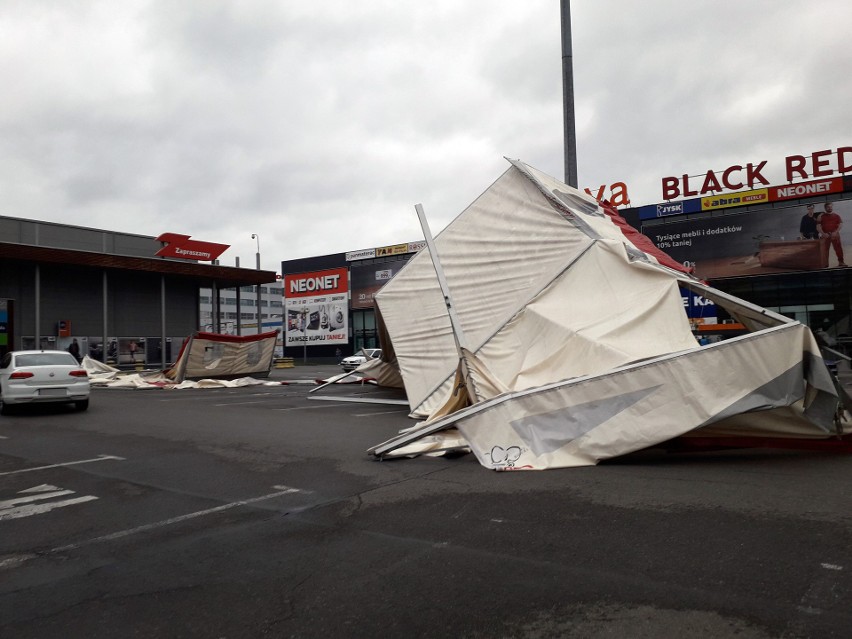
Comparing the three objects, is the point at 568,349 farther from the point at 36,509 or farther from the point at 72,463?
the point at 72,463

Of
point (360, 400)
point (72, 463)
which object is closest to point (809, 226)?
point (360, 400)

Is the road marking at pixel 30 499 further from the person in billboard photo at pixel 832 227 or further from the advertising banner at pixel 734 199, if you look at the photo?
the advertising banner at pixel 734 199

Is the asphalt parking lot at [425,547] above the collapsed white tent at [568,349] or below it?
below

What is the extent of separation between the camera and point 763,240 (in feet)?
132

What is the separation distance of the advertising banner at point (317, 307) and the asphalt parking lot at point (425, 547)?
2218 inches

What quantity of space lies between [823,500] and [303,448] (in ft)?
20.6

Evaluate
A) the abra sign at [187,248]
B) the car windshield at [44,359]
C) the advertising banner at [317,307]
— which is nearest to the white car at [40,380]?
the car windshield at [44,359]

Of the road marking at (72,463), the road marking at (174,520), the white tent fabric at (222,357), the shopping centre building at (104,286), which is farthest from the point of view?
the shopping centre building at (104,286)

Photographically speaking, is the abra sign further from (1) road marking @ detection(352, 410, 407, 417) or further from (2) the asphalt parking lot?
(2) the asphalt parking lot

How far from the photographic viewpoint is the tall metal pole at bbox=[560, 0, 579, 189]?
12906mm

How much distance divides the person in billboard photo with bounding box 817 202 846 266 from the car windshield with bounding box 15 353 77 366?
40346 mm

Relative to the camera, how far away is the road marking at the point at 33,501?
5.80 metres

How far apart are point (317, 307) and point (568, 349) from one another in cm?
5878

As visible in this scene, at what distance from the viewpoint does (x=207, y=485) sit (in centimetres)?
673
